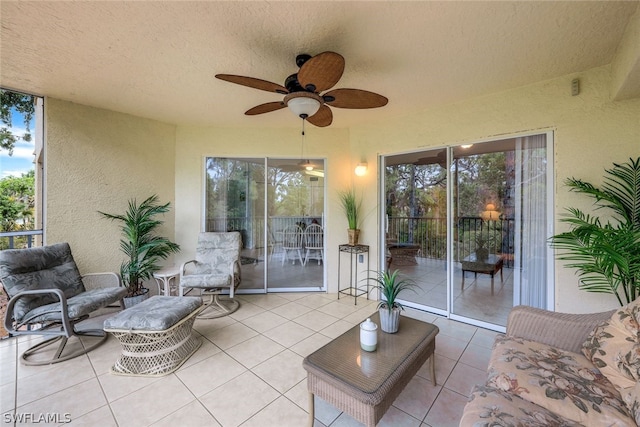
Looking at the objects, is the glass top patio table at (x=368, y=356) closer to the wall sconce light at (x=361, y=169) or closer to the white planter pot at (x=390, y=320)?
the white planter pot at (x=390, y=320)

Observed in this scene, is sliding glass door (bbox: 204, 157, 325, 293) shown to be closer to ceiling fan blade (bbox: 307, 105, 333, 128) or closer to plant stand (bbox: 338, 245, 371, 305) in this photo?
plant stand (bbox: 338, 245, 371, 305)

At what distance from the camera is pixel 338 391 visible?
55.9 inches

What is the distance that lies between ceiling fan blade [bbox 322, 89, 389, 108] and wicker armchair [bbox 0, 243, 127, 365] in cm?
284

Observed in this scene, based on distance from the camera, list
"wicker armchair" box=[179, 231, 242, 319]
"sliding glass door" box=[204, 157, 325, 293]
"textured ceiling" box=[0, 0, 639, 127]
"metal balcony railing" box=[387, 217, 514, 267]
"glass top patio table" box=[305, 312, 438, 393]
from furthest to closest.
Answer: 1. "sliding glass door" box=[204, 157, 325, 293]
2. "wicker armchair" box=[179, 231, 242, 319]
3. "metal balcony railing" box=[387, 217, 514, 267]
4. "textured ceiling" box=[0, 0, 639, 127]
5. "glass top patio table" box=[305, 312, 438, 393]

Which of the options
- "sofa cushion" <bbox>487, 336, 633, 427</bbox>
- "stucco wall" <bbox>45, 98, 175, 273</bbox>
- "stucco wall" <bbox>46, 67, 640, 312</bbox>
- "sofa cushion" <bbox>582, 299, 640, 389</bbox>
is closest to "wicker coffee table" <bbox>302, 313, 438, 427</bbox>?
"sofa cushion" <bbox>487, 336, 633, 427</bbox>

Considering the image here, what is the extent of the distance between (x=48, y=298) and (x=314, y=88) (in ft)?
10.3

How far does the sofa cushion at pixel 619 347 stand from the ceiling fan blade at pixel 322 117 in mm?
2398

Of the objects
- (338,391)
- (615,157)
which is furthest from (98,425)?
(615,157)

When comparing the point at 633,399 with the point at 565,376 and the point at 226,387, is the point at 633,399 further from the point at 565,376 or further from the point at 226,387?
the point at 226,387

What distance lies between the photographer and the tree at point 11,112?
2844 mm

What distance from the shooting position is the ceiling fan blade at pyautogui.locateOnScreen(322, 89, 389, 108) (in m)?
1.99

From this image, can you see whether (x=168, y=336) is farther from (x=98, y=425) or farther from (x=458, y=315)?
(x=458, y=315)

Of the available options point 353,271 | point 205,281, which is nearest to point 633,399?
point 353,271

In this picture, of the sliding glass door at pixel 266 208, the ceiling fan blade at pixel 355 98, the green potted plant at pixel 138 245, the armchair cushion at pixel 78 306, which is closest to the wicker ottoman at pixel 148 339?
the armchair cushion at pixel 78 306
